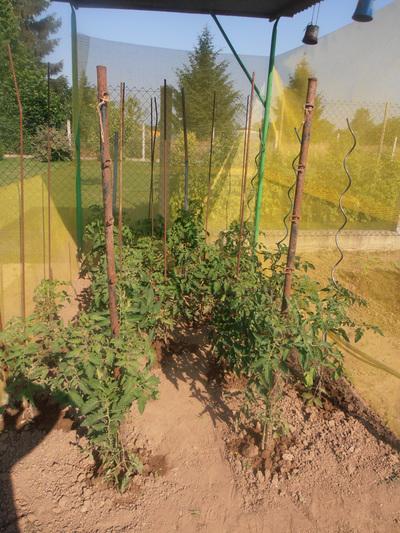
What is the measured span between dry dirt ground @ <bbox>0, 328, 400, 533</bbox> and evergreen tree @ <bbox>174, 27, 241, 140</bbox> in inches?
143

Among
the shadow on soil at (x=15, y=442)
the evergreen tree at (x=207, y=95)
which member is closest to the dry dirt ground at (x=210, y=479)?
the shadow on soil at (x=15, y=442)

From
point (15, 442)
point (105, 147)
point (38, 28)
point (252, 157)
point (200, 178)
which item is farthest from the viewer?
point (38, 28)

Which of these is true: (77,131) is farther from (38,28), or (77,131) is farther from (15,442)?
(38,28)

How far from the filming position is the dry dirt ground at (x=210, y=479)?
6.37 feet

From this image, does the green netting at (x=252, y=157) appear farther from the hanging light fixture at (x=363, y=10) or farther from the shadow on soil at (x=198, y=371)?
the hanging light fixture at (x=363, y=10)

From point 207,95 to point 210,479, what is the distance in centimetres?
479

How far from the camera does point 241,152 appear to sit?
17.5 ft

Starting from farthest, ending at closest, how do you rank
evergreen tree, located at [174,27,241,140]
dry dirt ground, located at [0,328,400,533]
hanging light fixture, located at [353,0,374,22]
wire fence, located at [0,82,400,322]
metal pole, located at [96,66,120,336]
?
evergreen tree, located at [174,27,241,140] → wire fence, located at [0,82,400,322] → hanging light fixture, located at [353,0,374,22] → dry dirt ground, located at [0,328,400,533] → metal pole, located at [96,66,120,336]

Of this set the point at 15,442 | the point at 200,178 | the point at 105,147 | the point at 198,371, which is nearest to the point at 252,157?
the point at 200,178

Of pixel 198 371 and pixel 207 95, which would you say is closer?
pixel 198 371

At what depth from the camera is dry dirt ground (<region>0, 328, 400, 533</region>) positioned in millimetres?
1942

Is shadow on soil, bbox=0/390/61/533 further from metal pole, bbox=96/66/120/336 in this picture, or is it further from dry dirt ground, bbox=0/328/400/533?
metal pole, bbox=96/66/120/336

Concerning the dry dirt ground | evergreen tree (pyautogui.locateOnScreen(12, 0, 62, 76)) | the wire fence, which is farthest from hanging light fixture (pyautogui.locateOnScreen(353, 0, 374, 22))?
evergreen tree (pyautogui.locateOnScreen(12, 0, 62, 76))

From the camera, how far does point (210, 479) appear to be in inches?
86.1
